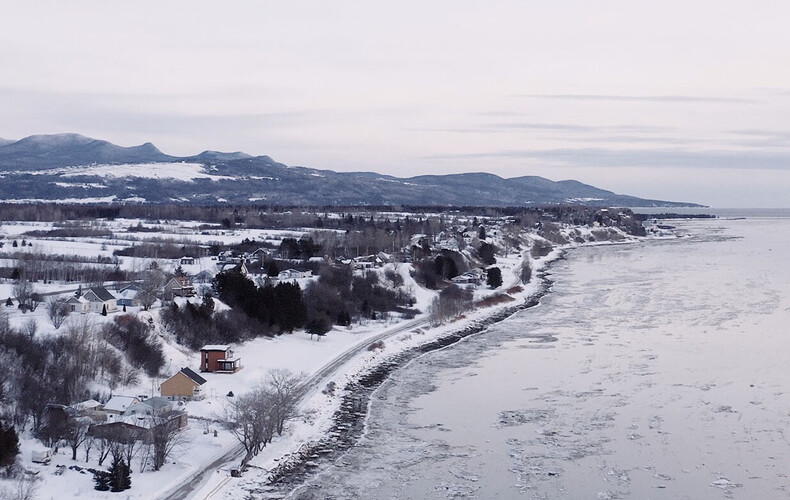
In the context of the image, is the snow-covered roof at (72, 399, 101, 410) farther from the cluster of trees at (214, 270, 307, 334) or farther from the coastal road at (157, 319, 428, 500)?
the cluster of trees at (214, 270, 307, 334)

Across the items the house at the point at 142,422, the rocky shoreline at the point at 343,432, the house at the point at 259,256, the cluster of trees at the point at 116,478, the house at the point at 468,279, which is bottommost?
the rocky shoreline at the point at 343,432

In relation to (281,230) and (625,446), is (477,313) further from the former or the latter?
(281,230)

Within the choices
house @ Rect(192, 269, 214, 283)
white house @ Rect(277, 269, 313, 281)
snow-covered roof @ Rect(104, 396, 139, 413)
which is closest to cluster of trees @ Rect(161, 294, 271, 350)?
snow-covered roof @ Rect(104, 396, 139, 413)

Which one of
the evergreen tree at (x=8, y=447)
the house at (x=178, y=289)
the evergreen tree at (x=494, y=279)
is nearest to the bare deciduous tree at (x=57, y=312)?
the house at (x=178, y=289)

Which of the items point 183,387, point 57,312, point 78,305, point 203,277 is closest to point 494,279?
point 203,277

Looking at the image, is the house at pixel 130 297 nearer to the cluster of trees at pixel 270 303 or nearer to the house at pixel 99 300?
the house at pixel 99 300

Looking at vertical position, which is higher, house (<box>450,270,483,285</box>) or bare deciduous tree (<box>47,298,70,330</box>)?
bare deciduous tree (<box>47,298,70,330</box>)
